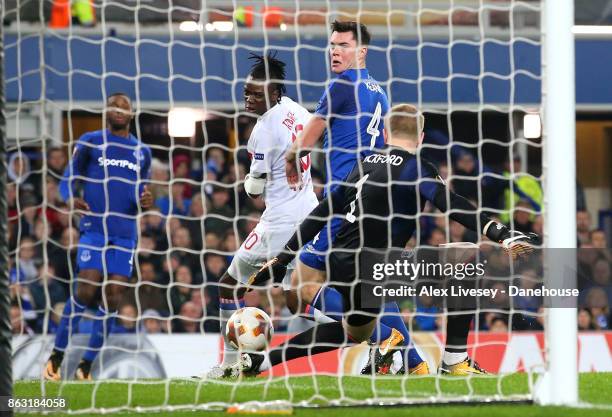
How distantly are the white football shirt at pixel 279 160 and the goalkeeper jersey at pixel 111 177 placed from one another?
752 millimetres

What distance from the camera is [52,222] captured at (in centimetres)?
992

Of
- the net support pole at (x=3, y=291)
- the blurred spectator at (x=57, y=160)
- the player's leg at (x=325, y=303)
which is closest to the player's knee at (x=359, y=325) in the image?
the player's leg at (x=325, y=303)

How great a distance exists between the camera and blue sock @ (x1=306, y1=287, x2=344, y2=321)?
276 inches

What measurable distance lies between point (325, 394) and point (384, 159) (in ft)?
4.46

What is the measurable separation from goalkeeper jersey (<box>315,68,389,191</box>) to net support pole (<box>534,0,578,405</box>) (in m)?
1.64

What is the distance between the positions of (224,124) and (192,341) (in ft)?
10.3

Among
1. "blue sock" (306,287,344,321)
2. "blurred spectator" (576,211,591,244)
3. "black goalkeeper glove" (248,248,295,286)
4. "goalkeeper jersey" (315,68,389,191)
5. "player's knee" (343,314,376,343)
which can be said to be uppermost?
"goalkeeper jersey" (315,68,389,191)

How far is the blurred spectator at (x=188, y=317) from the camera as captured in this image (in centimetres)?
890

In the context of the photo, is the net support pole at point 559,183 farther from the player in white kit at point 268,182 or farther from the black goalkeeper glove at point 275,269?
the player in white kit at point 268,182

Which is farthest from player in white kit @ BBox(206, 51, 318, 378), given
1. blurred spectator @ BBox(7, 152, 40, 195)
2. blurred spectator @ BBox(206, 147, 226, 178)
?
blurred spectator @ BBox(7, 152, 40, 195)

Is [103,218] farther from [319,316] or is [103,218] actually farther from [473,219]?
[473,219]

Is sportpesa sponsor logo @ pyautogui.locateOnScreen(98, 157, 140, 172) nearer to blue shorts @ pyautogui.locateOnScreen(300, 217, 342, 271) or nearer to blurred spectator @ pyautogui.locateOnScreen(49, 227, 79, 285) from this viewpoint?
blue shorts @ pyautogui.locateOnScreen(300, 217, 342, 271)

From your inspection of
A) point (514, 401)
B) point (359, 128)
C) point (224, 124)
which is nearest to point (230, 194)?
point (224, 124)

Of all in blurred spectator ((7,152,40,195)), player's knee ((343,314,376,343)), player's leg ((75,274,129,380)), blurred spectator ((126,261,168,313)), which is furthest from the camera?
blurred spectator ((7,152,40,195))
